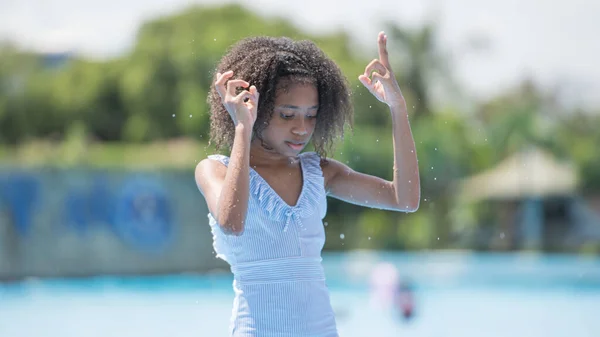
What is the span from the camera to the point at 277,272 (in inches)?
91.2

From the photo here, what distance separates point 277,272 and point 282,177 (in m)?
0.30

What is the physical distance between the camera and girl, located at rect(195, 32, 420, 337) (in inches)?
90.0

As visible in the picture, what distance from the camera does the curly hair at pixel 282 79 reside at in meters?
2.41

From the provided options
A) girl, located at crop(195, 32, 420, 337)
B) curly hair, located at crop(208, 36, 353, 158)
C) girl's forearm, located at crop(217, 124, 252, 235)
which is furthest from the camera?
curly hair, located at crop(208, 36, 353, 158)

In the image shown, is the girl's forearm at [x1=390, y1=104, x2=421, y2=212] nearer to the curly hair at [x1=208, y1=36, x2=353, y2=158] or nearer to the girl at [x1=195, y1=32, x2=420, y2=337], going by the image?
the girl at [x1=195, y1=32, x2=420, y2=337]

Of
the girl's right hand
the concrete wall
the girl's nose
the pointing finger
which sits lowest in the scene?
the concrete wall

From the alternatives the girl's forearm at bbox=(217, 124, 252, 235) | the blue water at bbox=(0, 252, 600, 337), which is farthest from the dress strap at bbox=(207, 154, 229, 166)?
the blue water at bbox=(0, 252, 600, 337)

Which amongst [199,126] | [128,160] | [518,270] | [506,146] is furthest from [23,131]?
[518,270]

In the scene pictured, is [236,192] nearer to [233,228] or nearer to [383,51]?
[233,228]

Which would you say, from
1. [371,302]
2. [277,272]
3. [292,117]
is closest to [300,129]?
[292,117]

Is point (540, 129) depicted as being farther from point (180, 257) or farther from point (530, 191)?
point (180, 257)

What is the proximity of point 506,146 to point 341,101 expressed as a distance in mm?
19226

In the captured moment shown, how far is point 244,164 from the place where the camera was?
219 centimetres

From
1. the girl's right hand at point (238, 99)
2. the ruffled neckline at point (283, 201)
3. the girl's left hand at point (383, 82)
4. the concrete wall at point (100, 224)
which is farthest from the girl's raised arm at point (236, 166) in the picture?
the concrete wall at point (100, 224)
